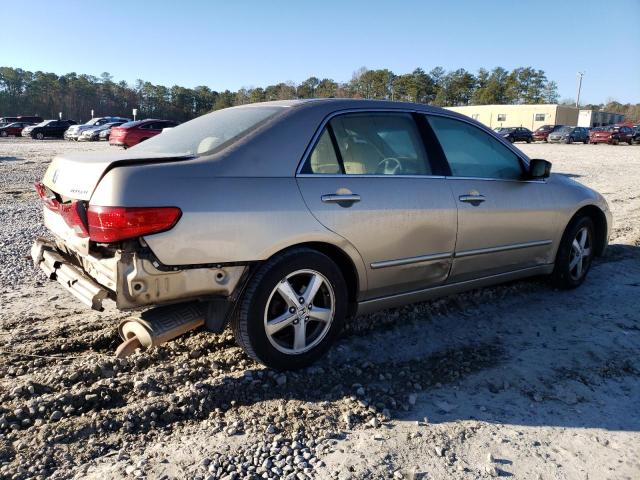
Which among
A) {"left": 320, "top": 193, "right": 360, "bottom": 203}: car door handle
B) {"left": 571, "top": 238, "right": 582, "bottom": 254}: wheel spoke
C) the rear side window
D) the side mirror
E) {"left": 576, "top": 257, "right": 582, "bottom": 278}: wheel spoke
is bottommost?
{"left": 576, "top": 257, "right": 582, "bottom": 278}: wheel spoke

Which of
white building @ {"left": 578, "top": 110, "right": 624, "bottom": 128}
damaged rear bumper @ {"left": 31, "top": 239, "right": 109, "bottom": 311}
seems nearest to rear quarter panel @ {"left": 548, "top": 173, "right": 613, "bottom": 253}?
damaged rear bumper @ {"left": 31, "top": 239, "right": 109, "bottom": 311}

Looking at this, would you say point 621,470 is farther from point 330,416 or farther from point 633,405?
point 330,416

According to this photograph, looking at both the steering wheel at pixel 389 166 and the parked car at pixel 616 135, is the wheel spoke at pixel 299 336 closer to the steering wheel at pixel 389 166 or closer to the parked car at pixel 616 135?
the steering wheel at pixel 389 166

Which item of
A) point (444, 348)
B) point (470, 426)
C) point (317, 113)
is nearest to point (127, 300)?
point (317, 113)

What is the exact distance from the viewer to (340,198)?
10.7ft

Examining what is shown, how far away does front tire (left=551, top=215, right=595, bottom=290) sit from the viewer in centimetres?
488

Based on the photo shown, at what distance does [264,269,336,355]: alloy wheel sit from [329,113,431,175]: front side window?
0.78 metres

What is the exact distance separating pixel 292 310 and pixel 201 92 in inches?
4251

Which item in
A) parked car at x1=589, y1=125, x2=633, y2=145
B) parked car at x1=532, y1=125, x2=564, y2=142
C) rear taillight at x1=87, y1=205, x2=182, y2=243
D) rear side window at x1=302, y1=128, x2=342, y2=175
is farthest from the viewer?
parked car at x1=532, y1=125, x2=564, y2=142

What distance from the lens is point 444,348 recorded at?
12.2 ft

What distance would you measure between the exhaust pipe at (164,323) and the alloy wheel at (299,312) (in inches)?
16.6

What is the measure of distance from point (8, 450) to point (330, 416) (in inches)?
61.0

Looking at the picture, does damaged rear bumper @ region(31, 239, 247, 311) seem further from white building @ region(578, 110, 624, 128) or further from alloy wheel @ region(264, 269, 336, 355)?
white building @ region(578, 110, 624, 128)

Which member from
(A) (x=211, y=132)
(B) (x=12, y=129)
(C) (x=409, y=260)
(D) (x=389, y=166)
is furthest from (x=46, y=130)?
(C) (x=409, y=260)
